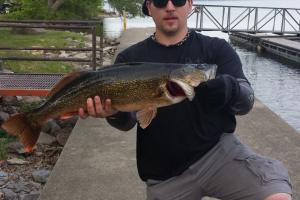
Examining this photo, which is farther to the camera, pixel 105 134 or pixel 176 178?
pixel 105 134

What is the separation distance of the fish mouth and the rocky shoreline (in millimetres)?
3404

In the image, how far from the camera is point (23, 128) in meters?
3.58

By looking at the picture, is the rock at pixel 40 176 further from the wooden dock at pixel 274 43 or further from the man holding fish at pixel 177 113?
the wooden dock at pixel 274 43

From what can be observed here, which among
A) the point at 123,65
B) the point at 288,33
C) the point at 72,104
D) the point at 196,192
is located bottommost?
the point at 288,33

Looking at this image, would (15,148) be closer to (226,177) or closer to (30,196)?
(30,196)

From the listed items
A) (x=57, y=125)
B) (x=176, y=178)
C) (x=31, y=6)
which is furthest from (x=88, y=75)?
(x=31, y=6)

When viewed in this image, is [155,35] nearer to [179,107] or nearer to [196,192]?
[179,107]

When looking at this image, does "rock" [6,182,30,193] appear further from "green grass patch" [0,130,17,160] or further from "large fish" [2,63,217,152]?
"large fish" [2,63,217,152]

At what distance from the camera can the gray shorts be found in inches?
125

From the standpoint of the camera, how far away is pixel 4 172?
6.86 meters

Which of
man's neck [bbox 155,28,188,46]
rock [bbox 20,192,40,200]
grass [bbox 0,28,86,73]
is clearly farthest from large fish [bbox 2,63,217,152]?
grass [bbox 0,28,86,73]

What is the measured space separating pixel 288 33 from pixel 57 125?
29459 millimetres

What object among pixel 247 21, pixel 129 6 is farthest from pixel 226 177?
pixel 247 21

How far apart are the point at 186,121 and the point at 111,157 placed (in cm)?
317
